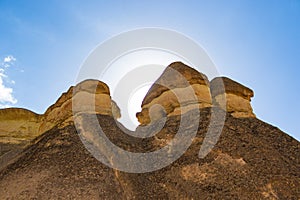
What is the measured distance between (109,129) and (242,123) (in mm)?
5812

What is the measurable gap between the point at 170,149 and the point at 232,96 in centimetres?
566

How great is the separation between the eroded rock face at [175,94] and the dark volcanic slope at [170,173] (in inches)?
90.1

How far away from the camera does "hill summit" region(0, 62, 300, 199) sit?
1078 centimetres

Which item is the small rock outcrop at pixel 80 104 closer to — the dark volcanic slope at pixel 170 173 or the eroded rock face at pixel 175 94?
the dark volcanic slope at pixel 170 173

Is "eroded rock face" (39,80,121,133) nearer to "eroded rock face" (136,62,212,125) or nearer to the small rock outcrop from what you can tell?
the small rock outcrop

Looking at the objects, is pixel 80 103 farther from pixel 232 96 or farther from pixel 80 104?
pixel 232 96

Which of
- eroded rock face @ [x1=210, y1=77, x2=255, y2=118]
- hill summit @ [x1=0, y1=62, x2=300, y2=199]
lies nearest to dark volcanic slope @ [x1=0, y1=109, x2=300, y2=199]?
hill summit @ [x1=0, y1=62, x2=300, y2=199]

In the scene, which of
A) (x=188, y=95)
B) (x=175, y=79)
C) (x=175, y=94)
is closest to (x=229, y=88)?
(x=188, y=95)

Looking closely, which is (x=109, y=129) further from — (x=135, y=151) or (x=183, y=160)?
(x=183, y=160)

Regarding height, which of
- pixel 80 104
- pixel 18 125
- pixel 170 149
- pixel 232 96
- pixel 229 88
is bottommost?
pixel 170 149

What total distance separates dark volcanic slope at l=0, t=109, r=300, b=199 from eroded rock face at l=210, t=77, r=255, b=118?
8.62ft

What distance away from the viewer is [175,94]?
54.5 ft

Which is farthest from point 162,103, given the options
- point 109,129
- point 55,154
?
point 55,154

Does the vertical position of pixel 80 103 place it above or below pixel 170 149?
above
